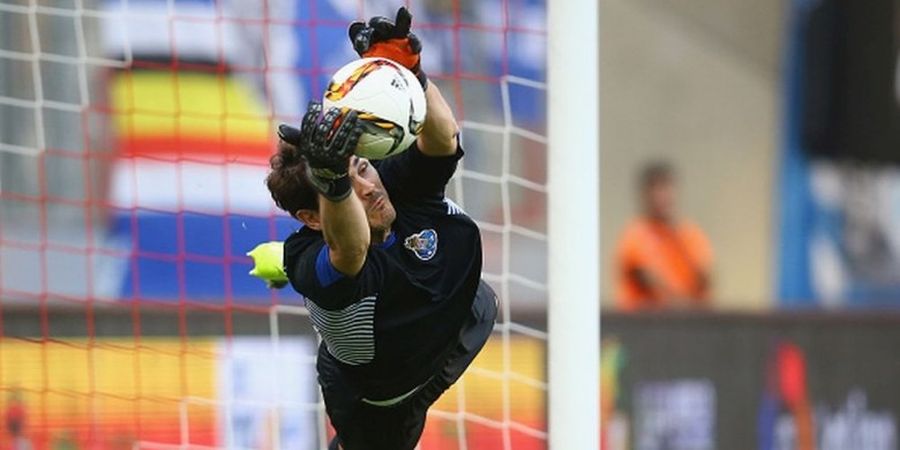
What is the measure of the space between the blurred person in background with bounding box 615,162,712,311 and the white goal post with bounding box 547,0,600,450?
569 cm

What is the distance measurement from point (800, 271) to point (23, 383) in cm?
675

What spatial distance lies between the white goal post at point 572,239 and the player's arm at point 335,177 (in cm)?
85

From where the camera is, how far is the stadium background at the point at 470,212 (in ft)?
26.4

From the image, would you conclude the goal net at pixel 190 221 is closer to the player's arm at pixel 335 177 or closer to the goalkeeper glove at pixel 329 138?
the player's arm at pixel 335 177

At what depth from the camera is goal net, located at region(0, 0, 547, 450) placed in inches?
315

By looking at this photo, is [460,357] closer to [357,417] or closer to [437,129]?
[357,417]

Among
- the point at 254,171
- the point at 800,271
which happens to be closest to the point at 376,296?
the point at 254,171

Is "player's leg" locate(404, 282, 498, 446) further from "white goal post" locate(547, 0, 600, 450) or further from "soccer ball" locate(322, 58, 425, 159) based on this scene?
"soccer ball" locate(322, 58, 425, 159)

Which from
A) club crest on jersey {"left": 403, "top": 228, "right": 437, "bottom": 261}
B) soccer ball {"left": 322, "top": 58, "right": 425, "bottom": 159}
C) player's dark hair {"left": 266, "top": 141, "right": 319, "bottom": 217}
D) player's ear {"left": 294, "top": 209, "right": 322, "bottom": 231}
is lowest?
club crest on jersey {"left": 403, "top": 228, "right": 437, "bottom": 261}

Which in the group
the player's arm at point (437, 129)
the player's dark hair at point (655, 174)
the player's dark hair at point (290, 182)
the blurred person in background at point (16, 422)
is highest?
A: the player's arm at point (437, 129)

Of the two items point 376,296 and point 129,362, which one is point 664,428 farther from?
point 376,296

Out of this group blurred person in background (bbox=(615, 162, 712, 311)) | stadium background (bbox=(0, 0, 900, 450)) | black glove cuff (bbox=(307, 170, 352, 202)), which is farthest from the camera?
blurred person in background (bbox=(615, 162, 712, 311))

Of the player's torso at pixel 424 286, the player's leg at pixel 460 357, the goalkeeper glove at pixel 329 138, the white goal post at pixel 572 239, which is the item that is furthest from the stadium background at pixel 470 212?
the goalkeeper glove at pixel 329 138

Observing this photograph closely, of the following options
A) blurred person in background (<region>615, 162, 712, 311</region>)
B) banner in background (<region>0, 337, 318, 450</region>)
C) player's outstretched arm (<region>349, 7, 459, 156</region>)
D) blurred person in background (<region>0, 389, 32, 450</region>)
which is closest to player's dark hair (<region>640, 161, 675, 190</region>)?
blurred person in background (<region>615, 162, 712, 311</region>)
